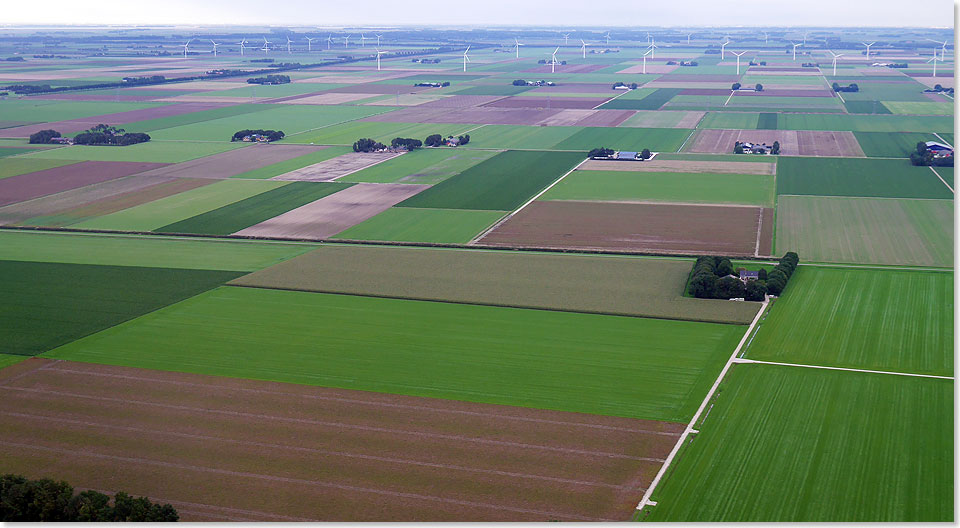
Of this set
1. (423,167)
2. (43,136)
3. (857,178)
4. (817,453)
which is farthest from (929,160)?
(43,136)

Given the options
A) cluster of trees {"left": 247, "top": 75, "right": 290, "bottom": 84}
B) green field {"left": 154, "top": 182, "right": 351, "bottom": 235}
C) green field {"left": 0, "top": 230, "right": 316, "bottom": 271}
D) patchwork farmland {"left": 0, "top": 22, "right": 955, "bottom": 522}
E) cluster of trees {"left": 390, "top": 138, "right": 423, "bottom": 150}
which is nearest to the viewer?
patchwork farmland {"left": 0, "top": 22, "right": 955, "bottom": 522}

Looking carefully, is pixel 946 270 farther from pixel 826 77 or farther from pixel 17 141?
pixel 826 77

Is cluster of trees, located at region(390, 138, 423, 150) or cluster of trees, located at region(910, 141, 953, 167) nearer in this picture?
cluster of trees, located at region(910, 141, 953, 167)

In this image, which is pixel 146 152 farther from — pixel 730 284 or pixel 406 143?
pixel 730 284

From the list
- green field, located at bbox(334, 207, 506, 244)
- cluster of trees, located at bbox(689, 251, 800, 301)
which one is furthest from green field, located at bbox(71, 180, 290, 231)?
cluster of trees, located at bbox(689, 251, 800, 301)

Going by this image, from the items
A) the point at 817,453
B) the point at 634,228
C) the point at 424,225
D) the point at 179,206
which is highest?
the point at 179,206

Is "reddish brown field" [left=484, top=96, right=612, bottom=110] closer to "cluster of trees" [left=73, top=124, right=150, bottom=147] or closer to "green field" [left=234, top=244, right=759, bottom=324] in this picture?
"cluster of trees" [left=73, top=124, right=150, bottom=147]

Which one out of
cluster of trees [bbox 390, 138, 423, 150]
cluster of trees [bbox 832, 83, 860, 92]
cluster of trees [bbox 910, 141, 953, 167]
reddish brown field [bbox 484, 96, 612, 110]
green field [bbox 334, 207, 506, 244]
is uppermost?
cluster of trees [bbox 832, 83, 860, 92]
